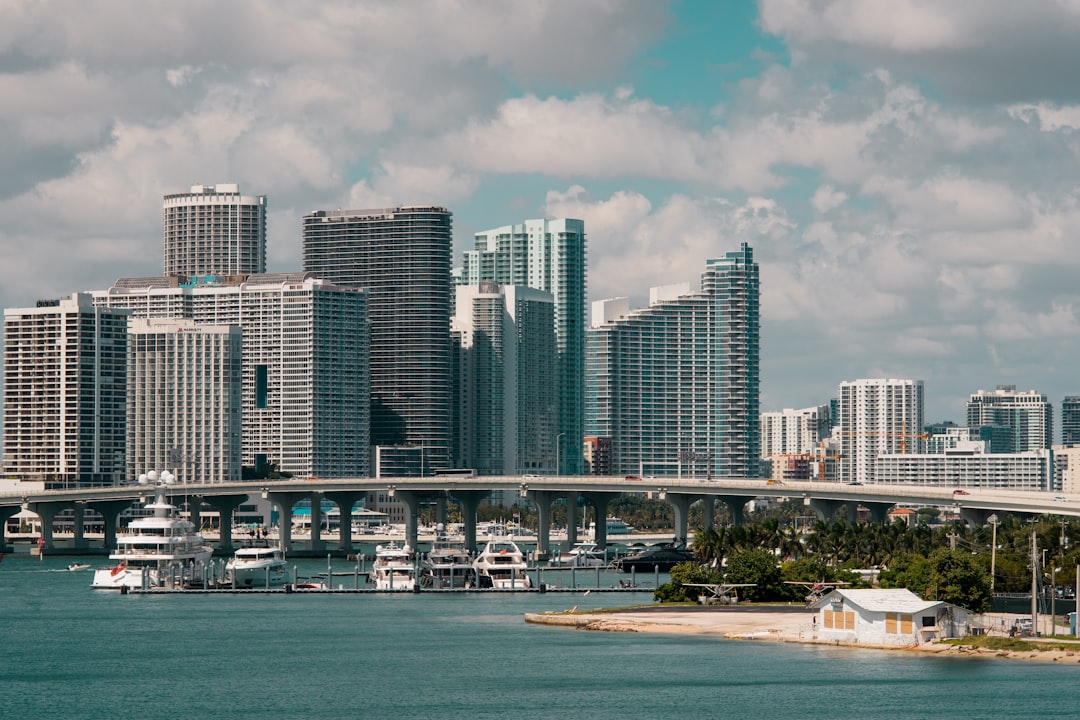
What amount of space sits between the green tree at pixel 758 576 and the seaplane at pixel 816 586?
1400 millimetres

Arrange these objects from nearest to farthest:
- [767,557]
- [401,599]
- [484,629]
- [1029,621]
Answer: [1029,621], [484,629], [767,557], [401,599]

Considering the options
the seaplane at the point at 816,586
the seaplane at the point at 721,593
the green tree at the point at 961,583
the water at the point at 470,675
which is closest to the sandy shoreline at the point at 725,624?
the water at the point at 470,675

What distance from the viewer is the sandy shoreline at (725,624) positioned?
133250mm

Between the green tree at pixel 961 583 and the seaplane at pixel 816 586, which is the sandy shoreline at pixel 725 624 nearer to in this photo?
the seaplane at pixel 816 586

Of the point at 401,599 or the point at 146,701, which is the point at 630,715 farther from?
the point at 401,599

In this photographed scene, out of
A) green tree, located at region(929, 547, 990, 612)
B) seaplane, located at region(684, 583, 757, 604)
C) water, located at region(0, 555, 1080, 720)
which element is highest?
green tree, located at region(929, 547, 990, 612)

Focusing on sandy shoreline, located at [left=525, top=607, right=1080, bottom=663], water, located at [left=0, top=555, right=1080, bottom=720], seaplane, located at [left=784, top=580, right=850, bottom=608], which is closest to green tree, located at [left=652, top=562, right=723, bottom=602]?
sandy shoreline, located at [left=525, top=607, right=1080, bottom=663]

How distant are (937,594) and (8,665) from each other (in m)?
66.0

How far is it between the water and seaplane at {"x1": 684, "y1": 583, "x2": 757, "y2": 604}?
16599 millimetres

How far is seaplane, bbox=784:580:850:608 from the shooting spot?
16238 cm

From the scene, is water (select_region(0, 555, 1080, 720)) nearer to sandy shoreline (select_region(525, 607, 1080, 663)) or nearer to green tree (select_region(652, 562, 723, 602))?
sandy shoreline (select_region(525, 607, 1080, 663))

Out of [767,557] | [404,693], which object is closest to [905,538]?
[767,557]

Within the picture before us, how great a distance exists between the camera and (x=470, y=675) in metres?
131

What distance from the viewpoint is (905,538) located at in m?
199
